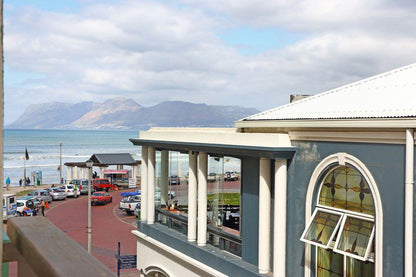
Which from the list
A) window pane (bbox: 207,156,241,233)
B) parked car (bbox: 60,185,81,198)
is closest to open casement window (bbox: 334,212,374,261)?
window pane (bbox: 207,156,241,233)

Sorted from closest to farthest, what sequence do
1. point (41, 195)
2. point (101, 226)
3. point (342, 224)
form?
point (342, 224)
point (101, 226)
point (41, 195)

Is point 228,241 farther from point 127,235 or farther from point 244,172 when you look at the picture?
point 127,235

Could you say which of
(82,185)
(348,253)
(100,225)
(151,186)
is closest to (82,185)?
(82,185)

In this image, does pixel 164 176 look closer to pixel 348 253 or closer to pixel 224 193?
pixel 224 193

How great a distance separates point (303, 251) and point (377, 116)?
3985 millimetres

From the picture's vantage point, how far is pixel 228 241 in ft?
46.6

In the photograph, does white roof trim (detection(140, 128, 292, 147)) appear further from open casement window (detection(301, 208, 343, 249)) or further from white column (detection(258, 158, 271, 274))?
open casement window (detection(301, 208, 343, 249))

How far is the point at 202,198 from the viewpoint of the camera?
50.0 ft

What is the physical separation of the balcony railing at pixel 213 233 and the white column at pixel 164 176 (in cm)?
53

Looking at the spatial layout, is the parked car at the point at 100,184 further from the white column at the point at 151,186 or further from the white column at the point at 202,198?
the white column at the point at 202,198

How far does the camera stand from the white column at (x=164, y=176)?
18.7 metres

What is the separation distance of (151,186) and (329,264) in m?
9.88

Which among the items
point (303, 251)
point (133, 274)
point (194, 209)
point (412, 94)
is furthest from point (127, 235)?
point (412, 94)

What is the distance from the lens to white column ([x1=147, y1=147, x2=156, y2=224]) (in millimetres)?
18953
